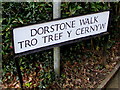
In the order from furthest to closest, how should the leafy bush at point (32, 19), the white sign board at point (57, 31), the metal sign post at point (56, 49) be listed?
the leafy bush at point (32, 19)
the metal sign post at point (56, 49)
the white sign board at point (57, 31)

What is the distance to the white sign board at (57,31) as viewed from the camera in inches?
88.9

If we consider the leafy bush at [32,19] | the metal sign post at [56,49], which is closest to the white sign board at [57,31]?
the metal sign post at [56,49]

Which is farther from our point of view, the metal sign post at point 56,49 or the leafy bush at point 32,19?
the leafy bush at point 32,19

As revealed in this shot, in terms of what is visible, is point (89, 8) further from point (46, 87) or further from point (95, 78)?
point (46, 87)

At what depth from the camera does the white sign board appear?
226cm

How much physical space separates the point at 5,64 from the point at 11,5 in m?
0.98

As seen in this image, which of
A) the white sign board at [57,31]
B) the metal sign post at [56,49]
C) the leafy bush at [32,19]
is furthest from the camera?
the leafy bush at [32,19]

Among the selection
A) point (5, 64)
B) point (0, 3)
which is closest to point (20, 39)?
point (0, 3)

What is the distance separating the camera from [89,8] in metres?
3.14

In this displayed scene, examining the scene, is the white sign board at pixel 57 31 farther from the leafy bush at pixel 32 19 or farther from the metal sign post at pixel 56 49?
the leafy bush at pixel 32 19

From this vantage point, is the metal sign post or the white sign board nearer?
the white sign board

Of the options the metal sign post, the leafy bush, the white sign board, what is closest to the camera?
the white sign board

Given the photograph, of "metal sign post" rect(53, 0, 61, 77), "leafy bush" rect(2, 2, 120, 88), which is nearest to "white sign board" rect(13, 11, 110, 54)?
"metal sign post" rect(53, 0, 61, 77)

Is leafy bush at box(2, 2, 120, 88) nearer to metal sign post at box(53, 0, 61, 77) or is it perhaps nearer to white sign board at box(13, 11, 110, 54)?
metal sign post at box(53, 0, 61, 77)
